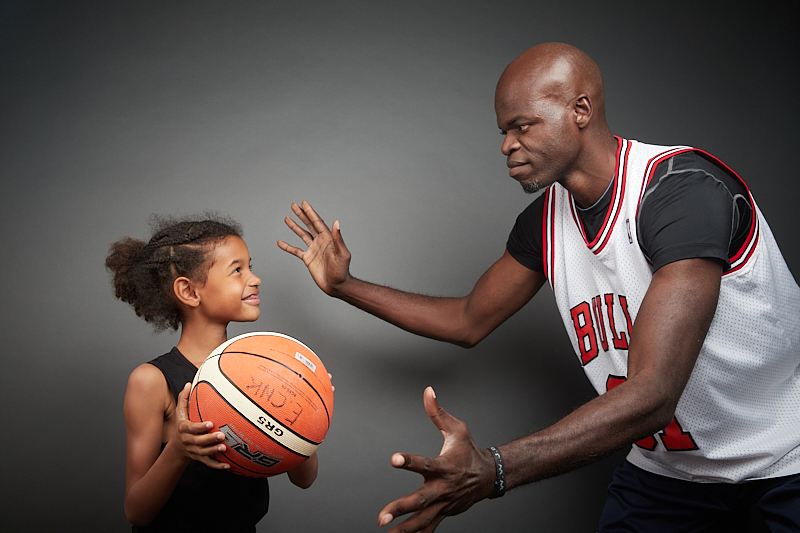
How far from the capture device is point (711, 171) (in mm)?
1400

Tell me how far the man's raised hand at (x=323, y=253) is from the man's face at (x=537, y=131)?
60 centimetres

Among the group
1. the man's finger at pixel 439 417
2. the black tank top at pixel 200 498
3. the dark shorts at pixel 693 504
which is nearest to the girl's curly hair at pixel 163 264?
the black tank top at pixel 200 498

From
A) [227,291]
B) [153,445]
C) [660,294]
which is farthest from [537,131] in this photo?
[153,445]

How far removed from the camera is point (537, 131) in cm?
155

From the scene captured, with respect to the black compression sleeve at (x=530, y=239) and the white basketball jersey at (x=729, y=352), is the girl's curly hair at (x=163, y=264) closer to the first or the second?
the black compression sleeve at (x=530, y=239)

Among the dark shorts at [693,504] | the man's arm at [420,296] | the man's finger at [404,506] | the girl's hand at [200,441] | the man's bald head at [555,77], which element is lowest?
the dark shorts at [693,504]

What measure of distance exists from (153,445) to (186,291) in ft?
1.31

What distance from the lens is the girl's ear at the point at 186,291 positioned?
1504 millimetres

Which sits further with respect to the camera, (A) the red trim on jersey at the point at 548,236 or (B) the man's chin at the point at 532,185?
(A) the red trim on jersey at the point at 548,236

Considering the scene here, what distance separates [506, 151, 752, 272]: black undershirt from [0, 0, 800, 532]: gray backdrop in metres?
0.91

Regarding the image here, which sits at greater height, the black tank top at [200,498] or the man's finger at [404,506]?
the man's finger at [404,506]

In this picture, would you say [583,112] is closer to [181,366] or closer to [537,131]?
[537,131]

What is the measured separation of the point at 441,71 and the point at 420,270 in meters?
0.83

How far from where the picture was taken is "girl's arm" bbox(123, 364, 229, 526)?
3.75ft
